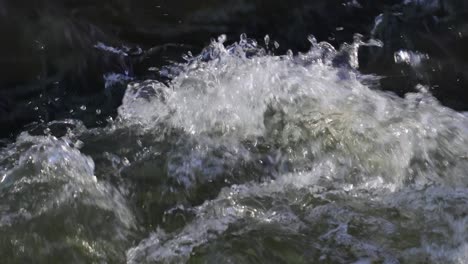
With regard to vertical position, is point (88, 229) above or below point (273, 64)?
below

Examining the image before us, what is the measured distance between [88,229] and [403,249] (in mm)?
918

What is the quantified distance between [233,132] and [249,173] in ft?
0.68

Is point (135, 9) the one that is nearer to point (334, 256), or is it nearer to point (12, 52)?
point (12, 52)

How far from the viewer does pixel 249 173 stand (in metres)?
2.44

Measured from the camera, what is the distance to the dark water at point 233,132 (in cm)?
202

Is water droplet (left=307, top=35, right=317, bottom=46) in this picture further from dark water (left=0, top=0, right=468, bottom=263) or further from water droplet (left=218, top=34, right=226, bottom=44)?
water droplet (left=218, top=34, right=226, bottom=44)

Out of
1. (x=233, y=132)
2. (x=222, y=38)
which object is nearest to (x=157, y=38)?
(x=222, y=38)

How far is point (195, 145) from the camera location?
251cm

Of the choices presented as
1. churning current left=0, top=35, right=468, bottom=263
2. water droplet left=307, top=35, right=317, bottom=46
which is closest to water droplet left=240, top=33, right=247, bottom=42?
churning current left=0, top=35, right=468, bottom=263

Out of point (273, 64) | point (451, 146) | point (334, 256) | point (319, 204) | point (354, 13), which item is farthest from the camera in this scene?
point (354, 13)

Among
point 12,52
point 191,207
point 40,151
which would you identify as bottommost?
point 191,207

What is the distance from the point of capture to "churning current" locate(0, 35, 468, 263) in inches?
78.0

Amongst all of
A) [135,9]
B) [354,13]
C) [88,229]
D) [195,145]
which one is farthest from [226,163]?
[354,13]

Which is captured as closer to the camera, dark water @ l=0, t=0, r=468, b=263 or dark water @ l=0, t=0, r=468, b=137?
dark water @ l=0, t=0, r=468, b=263
